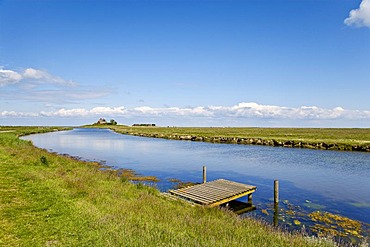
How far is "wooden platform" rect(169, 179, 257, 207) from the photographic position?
637 inches

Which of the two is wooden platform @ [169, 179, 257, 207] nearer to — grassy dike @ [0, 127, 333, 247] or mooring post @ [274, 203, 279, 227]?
mooring post @ [274, 203, 279, 227]

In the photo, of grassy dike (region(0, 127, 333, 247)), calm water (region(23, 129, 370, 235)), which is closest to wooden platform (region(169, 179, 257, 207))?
calm water (region(23, 129, 370, 235))

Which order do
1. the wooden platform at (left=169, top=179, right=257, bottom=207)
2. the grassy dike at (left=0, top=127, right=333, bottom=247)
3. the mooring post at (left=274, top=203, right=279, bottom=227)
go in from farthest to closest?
the wooden platform at (left=169, top=179, right=257, bottom=207)
the mooring post at (left=274, top=203, right=279, bottom=227)
the grassy dike at (left=0, top=127, right=333, bottom=247)

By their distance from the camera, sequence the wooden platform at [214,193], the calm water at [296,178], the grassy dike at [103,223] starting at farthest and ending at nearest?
the calm water at [296,178], the wooden platform at [214,193], the grassy dike at [103,223]

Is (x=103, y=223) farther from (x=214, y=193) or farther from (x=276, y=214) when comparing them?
(x=276, y=214)

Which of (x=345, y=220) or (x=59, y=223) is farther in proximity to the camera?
(x=345, y=220)

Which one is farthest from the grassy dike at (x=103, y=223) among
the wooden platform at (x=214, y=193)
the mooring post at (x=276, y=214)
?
the mooring post at (x=276, y=214)

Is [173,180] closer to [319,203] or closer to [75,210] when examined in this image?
[319,203]

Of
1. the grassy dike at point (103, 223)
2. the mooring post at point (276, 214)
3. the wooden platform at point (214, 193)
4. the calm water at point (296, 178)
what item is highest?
the grassy dike at point (103, 223)

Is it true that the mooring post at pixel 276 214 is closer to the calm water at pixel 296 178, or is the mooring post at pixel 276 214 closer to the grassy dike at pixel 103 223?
the calm water at pixel 296 178

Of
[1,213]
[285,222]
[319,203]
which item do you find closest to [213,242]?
[1,213]

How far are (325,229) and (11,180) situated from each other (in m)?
17.2

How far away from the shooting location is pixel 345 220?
1544 cm

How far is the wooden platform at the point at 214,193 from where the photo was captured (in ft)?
53.1
